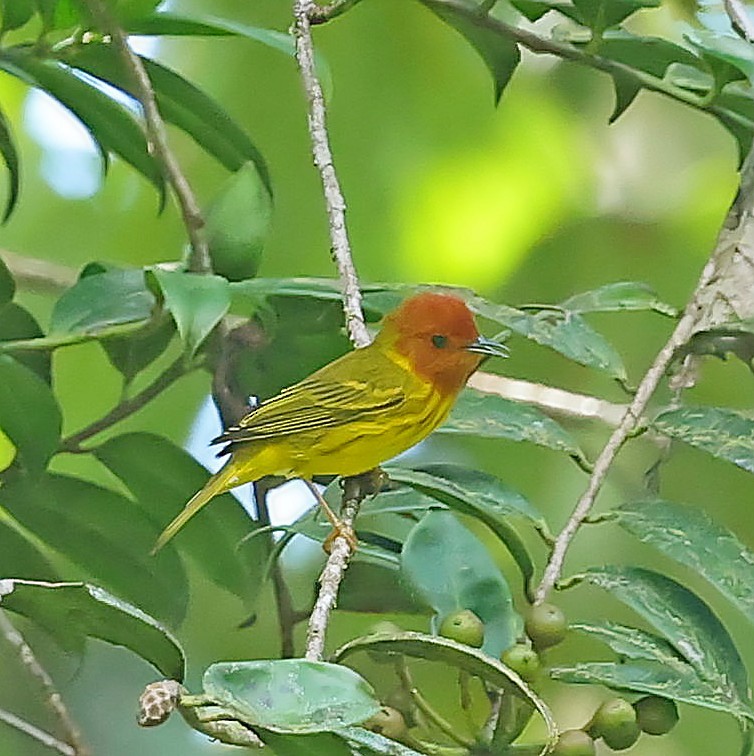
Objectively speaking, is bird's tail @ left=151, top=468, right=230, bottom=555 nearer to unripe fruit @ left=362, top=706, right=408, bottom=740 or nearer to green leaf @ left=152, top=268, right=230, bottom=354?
green leaf @ left=152, top=268, right=230, bottom=354

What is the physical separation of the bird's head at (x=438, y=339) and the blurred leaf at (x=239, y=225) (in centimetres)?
44

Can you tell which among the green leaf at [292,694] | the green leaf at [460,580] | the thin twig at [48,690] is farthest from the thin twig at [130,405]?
the green leaf at [292,694]

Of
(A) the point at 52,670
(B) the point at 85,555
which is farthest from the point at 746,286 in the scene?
(A) the point at 52,670

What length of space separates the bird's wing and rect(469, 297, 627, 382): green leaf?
300 mm

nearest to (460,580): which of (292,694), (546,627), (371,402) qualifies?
(546,627)

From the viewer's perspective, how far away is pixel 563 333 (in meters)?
1.55

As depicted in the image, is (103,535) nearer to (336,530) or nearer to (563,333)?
(336,530)

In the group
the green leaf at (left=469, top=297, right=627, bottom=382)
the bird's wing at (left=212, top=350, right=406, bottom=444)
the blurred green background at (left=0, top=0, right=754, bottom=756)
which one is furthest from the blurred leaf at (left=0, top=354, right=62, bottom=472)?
the blurred green background at (left=0, top=0, right=754, bottom=756)

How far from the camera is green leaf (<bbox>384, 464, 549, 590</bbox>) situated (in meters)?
1.28

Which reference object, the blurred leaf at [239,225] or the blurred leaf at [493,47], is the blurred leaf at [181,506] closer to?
the blurred leaf at [239,225]

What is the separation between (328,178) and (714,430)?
548 mm

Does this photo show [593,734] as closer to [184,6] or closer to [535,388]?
[535,388]

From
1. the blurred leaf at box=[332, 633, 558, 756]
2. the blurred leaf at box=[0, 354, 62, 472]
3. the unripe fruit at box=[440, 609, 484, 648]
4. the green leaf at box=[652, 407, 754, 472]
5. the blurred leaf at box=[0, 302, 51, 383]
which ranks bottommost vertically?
the blurred leaf at box=[332, 633, 558, 756]

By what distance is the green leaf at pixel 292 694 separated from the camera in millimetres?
759
